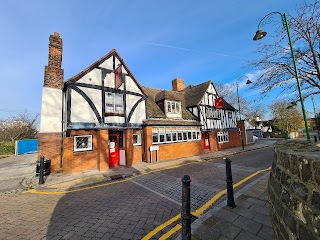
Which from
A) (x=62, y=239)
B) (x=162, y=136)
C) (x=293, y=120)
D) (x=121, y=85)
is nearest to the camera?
(x=62, y=239)

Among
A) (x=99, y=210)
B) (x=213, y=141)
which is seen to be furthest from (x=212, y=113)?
(x=99, y=210)

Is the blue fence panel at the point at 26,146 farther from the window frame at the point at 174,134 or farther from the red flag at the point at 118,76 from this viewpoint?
the window frame at the point at 174,134

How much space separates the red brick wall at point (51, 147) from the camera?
Result: 1077cm

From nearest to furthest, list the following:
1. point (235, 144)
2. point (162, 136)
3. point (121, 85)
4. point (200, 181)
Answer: point (200, 181)
point (121, 85)
point (162, 136)
point (235, 144)

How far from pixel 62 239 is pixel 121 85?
419 inches

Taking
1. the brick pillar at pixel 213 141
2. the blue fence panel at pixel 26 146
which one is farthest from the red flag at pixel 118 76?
the blue fence panel at pixel 26 146

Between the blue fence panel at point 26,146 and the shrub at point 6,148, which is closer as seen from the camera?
the shrub at point 6,148

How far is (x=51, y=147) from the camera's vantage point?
11.1m

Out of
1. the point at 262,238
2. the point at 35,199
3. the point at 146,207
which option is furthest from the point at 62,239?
the point at 262,238

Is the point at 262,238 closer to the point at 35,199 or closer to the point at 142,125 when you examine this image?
the point at 35,199

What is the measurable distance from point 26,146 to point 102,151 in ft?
76.3

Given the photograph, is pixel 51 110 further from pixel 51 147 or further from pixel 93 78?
pixel 93 78

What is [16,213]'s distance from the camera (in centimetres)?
511

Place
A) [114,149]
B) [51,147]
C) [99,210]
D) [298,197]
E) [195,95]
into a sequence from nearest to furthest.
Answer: [298,197] → [99,210] → [51,147] → [114,149] → [195,95]
